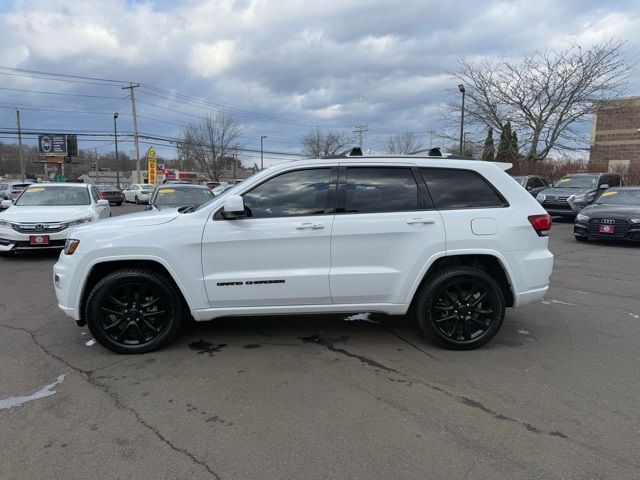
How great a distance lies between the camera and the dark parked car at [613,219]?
35.1 ft

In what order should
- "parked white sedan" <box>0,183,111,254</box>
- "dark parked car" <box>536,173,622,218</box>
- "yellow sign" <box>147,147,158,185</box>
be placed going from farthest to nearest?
"yellow sign" <box>147,147,158,185</box> < "dark parked car" <box>536,173,622,218</box> < "parked white sedan" <box>0,183,111,254</box>

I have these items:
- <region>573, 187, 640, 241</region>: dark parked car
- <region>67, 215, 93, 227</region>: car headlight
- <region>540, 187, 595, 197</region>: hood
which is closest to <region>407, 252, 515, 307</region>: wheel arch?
<region>67, 215, 93, 227</region>: car headlight

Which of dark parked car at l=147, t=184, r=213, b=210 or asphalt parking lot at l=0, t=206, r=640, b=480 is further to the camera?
dark parked car at l=147, t=184, r=213, b=210

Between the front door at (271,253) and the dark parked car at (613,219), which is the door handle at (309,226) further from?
the dark parked car at (613,219)

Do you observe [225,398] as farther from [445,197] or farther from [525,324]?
[525,324]

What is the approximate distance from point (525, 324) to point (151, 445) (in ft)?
13.2

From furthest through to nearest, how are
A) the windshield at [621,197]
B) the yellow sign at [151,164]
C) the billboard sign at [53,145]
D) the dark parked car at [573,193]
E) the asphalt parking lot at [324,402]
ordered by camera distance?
the billboard sign at [53,145], the yellow sign at [151,164], the dark parked car at [573,193], the windshield at [621,197], the asphalt parking lot at [324,402]

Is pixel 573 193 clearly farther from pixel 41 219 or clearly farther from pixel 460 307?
pixel 41 219

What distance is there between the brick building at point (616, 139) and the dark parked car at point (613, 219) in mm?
23347

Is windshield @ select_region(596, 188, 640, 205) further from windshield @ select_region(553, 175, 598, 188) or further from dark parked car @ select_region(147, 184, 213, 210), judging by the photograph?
dark parked car @ select_region(147, 184, 213, 210)

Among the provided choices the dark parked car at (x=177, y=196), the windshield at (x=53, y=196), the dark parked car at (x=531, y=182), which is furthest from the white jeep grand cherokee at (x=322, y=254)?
the dark parked car at (x=531, y=182)

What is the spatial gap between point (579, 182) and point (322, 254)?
1623cm

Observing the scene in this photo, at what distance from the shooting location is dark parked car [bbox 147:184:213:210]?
1004cm

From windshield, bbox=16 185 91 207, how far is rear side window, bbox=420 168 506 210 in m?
8.71
